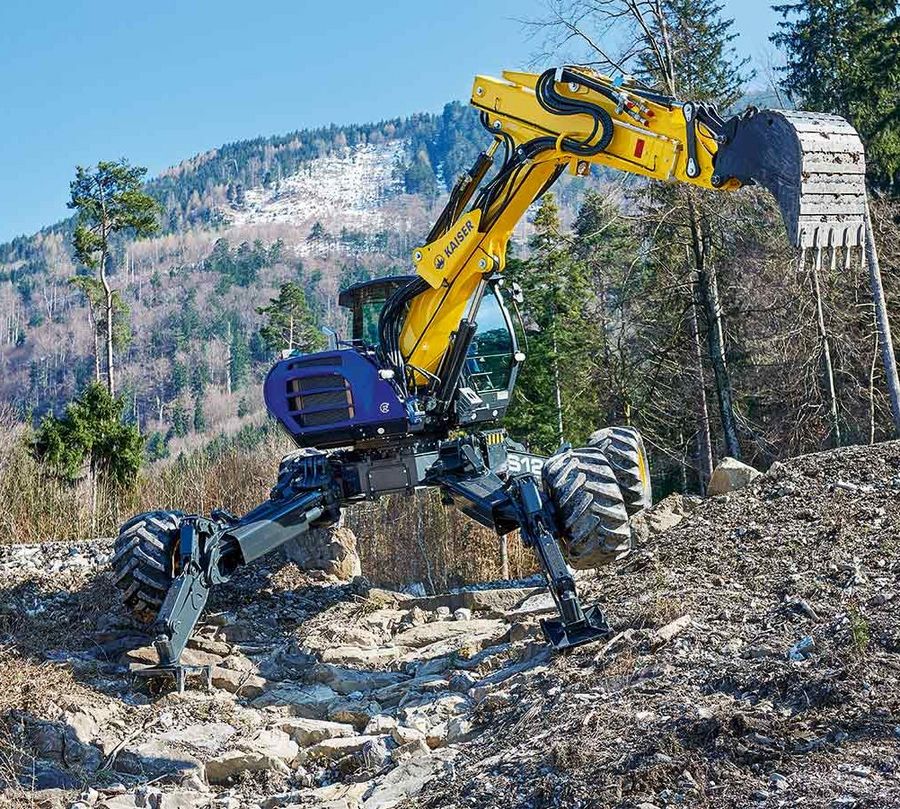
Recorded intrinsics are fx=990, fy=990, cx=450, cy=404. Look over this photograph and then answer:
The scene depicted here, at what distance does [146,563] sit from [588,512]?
3.65 metres

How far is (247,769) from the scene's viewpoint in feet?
19.9

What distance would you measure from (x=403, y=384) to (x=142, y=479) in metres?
10.7

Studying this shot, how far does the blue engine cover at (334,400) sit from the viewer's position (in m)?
8.53

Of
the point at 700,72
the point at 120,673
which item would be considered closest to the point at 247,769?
the point at 120,673

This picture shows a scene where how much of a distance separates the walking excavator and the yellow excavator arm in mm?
14

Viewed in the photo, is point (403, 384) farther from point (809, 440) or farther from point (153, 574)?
point (809, 440)

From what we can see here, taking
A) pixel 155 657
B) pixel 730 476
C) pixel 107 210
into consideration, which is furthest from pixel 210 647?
pixel 107 210

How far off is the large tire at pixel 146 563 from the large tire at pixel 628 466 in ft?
12.0

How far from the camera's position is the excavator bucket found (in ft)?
19.1

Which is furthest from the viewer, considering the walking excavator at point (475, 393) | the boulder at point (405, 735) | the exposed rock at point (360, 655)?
the exposed rock at point (360, 655)

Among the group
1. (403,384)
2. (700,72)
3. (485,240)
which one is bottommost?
(403,384)

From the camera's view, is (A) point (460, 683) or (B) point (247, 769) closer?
(B) point (247, 769)

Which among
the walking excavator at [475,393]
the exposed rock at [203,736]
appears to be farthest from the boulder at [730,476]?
the exposed rock at [203,736]

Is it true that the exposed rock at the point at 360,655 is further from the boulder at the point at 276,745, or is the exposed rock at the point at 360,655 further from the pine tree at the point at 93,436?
the pine tree at the point at 93,436
